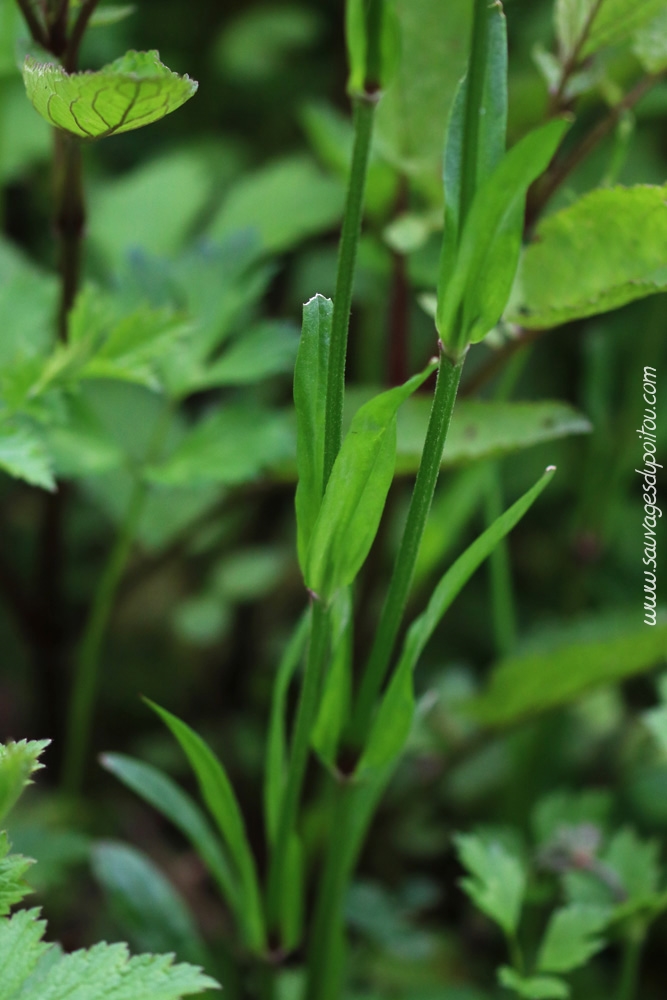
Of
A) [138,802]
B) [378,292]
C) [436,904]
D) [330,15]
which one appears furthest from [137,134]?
[436,904]

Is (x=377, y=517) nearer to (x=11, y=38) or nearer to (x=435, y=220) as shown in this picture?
(x=435, y=220)

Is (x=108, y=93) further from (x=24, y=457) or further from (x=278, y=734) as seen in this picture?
(x=278, y=734)

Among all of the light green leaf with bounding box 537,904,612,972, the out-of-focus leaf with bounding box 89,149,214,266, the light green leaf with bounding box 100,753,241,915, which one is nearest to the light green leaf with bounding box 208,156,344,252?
the out-of-focus leaf with bounding box 89,149,214,266

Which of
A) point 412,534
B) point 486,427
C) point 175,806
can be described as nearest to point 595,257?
point 486,427

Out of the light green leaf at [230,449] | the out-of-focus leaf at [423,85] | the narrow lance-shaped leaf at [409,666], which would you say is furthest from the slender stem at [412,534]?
the out-of-focus leaf at [423,85]

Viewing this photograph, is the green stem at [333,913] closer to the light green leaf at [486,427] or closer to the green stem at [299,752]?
the green stem at [299,752]

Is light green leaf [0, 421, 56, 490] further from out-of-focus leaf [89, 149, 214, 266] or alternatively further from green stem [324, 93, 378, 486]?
out-of-focus leaf [89, 149, 214, 266]
